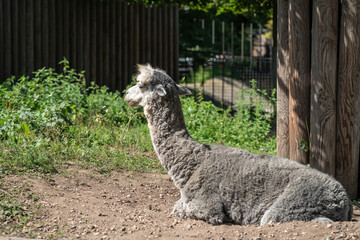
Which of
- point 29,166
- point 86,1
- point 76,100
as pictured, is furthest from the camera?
point 86,1

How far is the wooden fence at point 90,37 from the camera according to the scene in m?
10.6

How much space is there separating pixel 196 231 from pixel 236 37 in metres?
22.2

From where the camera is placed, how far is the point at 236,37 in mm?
25953

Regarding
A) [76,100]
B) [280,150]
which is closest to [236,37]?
[76,100]

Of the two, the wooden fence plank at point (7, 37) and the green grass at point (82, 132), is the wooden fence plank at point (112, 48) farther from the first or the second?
the wooden fence plank at point (7, 37)

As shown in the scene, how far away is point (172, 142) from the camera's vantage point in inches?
199

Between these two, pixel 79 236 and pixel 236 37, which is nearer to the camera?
pixel 79 236

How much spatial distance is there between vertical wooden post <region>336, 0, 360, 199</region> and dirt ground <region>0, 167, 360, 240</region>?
54cm

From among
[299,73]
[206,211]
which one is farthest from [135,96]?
[299,73]

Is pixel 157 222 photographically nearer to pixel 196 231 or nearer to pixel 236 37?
pixel 196 231

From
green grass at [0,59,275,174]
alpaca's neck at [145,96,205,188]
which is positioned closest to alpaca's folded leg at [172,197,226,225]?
alpaca's neck at [145,96,205,188]

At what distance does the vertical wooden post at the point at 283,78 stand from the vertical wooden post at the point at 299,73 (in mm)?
162

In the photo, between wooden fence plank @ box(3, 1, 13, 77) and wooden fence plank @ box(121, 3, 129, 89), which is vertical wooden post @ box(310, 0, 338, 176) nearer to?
wooden fence plank @ box(3, 1, 13, 77)

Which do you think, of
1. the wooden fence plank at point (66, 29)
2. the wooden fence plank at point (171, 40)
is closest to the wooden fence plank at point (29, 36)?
the wooden fence plank at point (66, 29)
